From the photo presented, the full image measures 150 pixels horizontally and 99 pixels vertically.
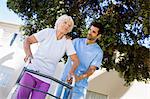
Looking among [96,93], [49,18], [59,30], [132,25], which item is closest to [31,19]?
[49,18]

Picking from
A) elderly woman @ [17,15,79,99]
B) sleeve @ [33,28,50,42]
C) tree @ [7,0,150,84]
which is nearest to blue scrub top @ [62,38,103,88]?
elderly woman @ [17,15,79,99]

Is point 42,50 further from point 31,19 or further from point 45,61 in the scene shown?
point 31,19

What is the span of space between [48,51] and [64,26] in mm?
253

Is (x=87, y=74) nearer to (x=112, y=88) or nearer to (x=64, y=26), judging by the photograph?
(x=64, y=26)

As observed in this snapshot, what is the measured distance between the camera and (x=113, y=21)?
4285 millimetres

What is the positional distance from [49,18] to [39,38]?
77.5 inches

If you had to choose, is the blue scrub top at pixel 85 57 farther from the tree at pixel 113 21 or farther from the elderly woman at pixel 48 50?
the tree at pixel 113 21

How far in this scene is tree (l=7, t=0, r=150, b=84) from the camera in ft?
14.4

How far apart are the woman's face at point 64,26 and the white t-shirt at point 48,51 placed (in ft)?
A: 0.19

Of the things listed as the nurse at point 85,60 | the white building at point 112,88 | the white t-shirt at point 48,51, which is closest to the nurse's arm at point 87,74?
the nurse at point 85,60

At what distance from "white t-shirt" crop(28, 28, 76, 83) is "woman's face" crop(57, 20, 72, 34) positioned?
6 cm

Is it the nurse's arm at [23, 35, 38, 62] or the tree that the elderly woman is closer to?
the nurse's arm at [23, 35, 38, 62]

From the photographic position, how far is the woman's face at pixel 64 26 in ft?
8.68

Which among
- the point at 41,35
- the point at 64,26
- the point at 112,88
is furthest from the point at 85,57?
the point at 112,88
